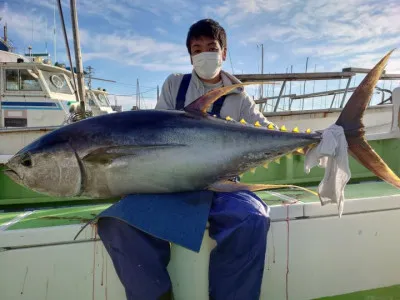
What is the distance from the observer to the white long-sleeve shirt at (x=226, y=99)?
2.25 m

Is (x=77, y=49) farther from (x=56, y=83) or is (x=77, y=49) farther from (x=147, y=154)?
(x=56, y=83)

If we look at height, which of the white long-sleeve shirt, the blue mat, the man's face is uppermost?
the man's face

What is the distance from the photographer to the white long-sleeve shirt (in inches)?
88.7

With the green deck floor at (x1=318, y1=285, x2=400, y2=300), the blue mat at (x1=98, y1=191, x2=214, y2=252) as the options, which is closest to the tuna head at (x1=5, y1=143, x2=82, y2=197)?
the blue mat at (x1=98, y1=191, x2=214, y2=252)

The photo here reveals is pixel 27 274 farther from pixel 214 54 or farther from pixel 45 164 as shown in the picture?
pixel 214 54

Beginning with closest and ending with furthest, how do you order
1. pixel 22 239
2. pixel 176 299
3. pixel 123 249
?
pixel 123 249 < pixel 22 239 < pixel 176 299

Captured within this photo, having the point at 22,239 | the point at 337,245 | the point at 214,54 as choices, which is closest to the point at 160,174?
the point at 22,239

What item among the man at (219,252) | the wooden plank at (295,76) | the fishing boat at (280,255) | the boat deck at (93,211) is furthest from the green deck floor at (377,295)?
the wooden plank at (295,76)

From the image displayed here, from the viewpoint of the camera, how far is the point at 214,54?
7.18 ft

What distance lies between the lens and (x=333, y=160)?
1805 mm

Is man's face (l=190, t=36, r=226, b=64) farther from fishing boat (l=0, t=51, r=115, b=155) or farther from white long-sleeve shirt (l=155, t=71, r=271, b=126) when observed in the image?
fishing boat (l=0, t=51, r=115, b=155)

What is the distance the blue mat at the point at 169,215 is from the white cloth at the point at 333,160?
0.66 metres

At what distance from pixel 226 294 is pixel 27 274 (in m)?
1.01

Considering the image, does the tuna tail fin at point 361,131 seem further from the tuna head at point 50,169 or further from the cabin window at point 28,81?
the cabin window at point 28,81
